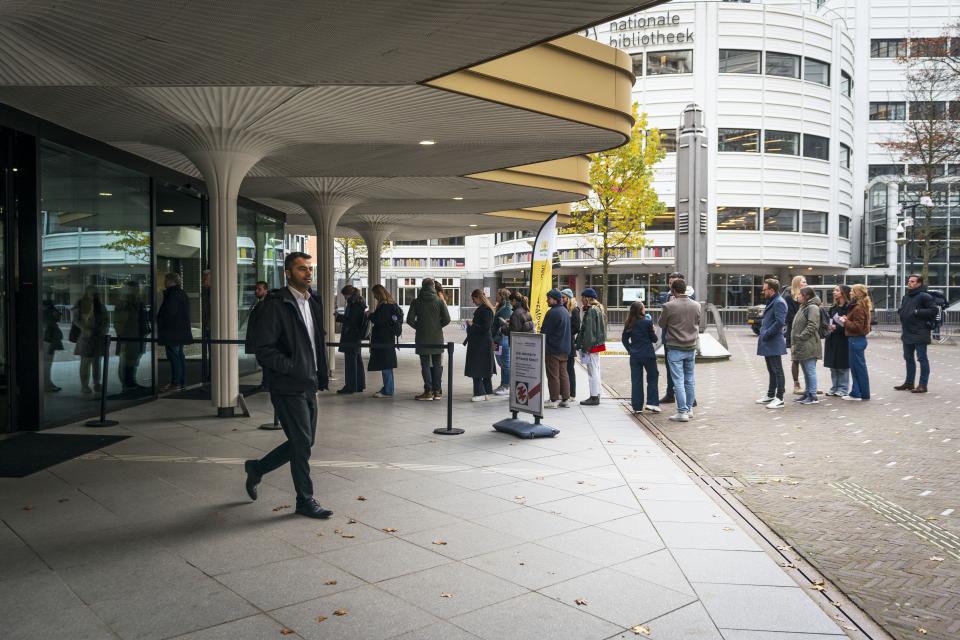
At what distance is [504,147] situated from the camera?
1146 centimetres

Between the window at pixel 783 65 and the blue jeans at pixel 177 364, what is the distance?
4008cm

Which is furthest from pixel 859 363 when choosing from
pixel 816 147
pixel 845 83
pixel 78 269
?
pixel 845 83

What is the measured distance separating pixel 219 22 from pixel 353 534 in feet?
12.8

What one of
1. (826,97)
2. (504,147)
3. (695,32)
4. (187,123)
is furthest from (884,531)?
(826,97)

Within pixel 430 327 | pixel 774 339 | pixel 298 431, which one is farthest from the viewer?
pixel 430 327

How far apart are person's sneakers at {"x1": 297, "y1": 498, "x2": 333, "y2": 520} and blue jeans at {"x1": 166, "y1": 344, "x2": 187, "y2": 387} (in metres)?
8.08

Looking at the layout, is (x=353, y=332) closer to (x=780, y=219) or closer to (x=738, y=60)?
(x=780, y=219)

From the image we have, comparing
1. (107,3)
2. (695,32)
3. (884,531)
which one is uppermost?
(695,32)

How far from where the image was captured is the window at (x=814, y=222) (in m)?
44.7

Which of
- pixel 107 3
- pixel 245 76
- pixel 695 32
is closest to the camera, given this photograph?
pixel 107 3

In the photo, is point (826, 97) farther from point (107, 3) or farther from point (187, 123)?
point (107, 3)

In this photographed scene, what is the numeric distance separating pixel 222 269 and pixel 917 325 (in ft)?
39.1

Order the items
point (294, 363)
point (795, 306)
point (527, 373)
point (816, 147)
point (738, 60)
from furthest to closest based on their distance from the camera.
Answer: point (816, 147) → point (738, 60) → point (795, 306) → point (527, 373) → point (294, 363)

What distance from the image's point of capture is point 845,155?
47.4 metres
